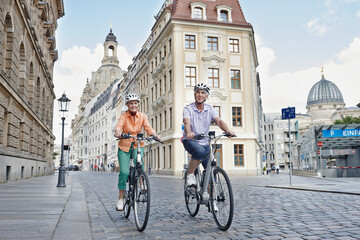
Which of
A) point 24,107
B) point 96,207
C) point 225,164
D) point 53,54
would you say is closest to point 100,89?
point 53,54

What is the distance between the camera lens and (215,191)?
5.01 m

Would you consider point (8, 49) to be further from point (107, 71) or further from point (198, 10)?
point (107, 71)

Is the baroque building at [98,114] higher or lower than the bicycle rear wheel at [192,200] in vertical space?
higher

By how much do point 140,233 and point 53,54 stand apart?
112 feet

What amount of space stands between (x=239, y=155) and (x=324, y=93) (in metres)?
105

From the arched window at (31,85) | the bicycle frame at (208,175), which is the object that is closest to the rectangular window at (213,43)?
the arched window at (31,85)

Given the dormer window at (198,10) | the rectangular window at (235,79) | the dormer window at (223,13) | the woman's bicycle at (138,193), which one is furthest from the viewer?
the dormer window at (223,13)

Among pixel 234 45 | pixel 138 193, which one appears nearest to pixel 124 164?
pixel 138 193

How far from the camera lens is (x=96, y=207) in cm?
756

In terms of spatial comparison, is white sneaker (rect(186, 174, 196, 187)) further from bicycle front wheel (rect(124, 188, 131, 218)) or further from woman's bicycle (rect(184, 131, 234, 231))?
bicycle front wheel (rect(124, 188, 131, 218))

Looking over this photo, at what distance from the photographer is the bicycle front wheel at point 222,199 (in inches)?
183

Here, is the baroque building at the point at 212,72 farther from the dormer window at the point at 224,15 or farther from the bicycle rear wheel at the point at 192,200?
the bicycle rear wheel at the point at 192,200

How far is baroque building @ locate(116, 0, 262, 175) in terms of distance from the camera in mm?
33062

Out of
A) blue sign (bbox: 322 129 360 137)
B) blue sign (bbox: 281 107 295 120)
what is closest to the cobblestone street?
blue sign (bbox: 281 107 295 120)
